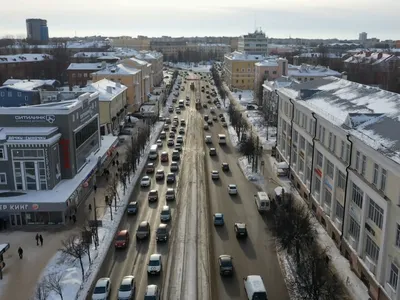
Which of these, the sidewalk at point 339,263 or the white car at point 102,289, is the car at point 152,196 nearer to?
the sidewalk at point 339,263

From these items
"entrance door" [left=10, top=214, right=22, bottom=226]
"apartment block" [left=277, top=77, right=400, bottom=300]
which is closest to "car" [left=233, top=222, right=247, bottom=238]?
"apartment block" [left=277, top=77, right=400, bottom=300]

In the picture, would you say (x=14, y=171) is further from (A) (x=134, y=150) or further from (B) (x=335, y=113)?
(B) (x=335, y=113)

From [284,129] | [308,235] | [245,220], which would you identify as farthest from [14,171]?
[284,129]

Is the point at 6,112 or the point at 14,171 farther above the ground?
the point at 6,112

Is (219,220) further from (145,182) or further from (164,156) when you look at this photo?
Answer: (164,156)

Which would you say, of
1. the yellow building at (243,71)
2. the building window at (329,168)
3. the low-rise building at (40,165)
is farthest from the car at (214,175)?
the yellow building at (243,71)

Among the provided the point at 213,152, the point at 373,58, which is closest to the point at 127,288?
the point at 213,152
